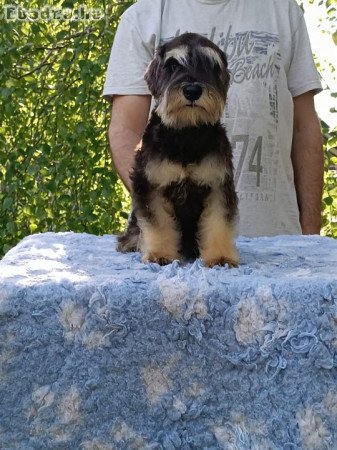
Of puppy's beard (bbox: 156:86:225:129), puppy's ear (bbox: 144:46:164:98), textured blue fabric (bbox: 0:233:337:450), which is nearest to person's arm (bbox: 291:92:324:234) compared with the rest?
puppy's ear (bbox: 144:46:164:98)

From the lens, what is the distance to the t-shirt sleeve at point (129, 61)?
344 centimetres

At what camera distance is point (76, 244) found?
268cm

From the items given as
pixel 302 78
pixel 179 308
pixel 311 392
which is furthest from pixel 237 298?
pixel 302 78

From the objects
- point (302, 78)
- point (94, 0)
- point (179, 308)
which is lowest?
point (179, 308)

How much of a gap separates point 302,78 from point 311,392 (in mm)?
2245

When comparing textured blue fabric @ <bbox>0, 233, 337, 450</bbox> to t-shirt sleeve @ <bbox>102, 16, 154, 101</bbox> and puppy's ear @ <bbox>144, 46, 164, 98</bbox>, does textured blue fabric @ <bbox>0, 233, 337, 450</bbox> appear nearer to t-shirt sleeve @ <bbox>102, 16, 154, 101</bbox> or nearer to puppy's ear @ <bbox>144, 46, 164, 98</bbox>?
puppy's ear @ <bbox>144, 46, 164, 98</bbox>

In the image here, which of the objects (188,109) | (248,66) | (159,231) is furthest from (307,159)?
(188,109)

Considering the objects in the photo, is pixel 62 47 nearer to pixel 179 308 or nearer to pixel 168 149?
pixel 168 149

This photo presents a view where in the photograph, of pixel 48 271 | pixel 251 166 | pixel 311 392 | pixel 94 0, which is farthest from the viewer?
pixel 94 0

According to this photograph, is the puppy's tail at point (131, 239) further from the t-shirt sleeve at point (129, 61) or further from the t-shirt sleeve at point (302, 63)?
the t-shirt sleeve at point (302, 63)

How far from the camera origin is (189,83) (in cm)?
219

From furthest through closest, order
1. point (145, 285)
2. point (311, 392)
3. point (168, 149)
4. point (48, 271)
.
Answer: point (168, 149) < point (48, 271) < point (145, 285) < point (311, 392)

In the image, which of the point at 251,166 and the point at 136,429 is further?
the point at 251,166

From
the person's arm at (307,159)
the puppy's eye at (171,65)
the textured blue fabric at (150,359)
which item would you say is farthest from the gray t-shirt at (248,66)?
the textured blue fabric at (150,359)
